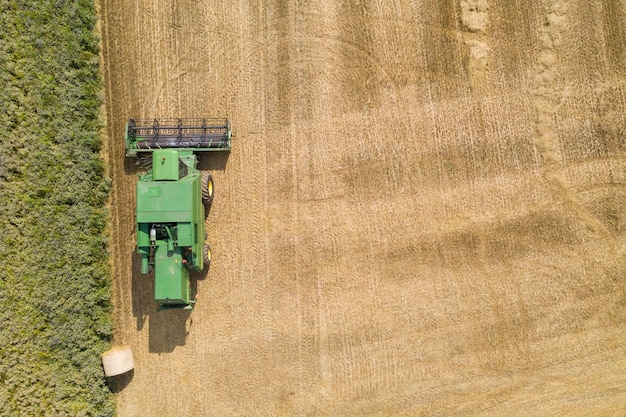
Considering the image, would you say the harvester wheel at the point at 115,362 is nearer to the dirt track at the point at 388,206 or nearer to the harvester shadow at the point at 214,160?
the dirt track at the point at 388,206

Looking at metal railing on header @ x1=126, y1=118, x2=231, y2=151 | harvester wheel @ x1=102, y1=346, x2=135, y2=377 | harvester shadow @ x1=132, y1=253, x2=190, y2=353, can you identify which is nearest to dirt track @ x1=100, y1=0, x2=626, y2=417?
harvester shadow @ x1=132, y1=253, x2=190, y2=353

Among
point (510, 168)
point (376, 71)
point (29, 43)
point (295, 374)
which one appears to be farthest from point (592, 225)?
point (29, 43)

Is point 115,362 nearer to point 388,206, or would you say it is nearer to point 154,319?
point 154,319

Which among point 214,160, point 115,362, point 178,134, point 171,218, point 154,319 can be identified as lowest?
point 115,362

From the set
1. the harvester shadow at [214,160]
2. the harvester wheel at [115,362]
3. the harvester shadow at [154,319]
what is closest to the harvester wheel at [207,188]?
the harvester shadow at [214,160]

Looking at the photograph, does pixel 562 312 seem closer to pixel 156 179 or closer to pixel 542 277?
pixel 542 277

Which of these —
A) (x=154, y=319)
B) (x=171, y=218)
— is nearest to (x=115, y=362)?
(x=154, y=319)

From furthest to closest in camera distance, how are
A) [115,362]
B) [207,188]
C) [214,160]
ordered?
[214,160]
[207,188]
[115,362]

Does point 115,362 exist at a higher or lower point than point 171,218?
lower
